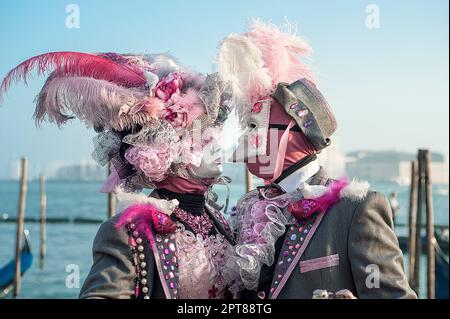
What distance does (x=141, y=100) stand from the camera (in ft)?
9.82

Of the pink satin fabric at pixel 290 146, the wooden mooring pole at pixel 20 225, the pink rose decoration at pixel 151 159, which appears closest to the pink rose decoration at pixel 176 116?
the pink rose decoration at pixel 151 159

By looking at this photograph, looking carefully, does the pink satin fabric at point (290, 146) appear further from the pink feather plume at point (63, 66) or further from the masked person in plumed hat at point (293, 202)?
the pink feather plume at point (63, 66)

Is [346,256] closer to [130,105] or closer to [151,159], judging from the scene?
[151,159]

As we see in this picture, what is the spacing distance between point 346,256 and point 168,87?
3.46 ft

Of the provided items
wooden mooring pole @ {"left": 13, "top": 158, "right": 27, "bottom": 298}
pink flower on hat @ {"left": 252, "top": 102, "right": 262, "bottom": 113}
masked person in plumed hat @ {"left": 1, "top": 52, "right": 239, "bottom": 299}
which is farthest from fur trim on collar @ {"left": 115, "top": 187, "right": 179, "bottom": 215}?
wooden mooring pole @ {"left": 13, "top": 158, "right": 27, "bottom": 298}

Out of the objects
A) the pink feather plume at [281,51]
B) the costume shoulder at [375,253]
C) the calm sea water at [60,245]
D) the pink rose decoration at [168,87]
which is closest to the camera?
the costume shoulder at [375,253]

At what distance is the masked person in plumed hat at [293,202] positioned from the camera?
273 cm

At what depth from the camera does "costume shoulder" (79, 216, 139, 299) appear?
271 cm

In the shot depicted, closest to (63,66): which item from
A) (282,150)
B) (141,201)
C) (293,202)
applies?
Answer: (141,201)

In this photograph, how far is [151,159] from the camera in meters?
2.96

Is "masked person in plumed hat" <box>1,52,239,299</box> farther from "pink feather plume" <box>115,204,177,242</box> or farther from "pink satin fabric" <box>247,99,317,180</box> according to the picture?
"pink satin fabric" <box>247,99,317,180</box>

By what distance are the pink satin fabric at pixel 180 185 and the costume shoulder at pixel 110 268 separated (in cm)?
34
